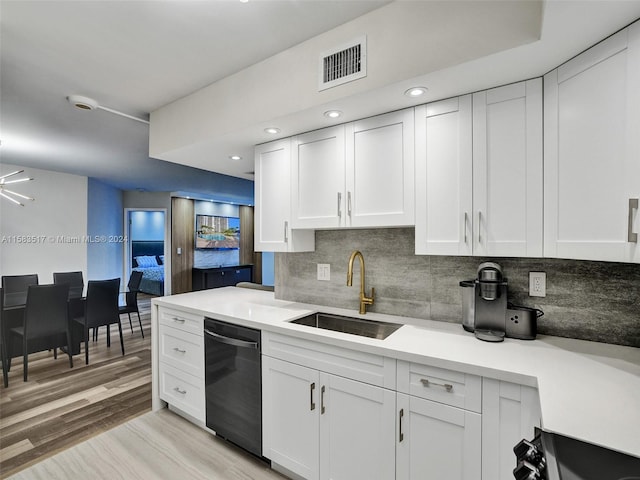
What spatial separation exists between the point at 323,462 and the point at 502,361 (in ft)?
3.56

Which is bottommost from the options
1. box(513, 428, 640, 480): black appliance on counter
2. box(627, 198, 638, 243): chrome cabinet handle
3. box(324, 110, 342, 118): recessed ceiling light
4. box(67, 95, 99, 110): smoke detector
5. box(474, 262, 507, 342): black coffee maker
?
box(513, 428, 640, 480): black appliance on counter

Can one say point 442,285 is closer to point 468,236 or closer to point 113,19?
point 468,236

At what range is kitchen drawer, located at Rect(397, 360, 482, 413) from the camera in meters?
1.28

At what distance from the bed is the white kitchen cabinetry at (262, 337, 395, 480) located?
7.35 meters

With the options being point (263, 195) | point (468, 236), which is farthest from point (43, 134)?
point (468, 236)

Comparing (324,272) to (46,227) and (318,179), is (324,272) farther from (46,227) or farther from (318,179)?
(46,227)

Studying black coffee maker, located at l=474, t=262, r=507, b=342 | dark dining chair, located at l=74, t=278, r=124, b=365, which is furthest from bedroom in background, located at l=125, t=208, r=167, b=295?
black coffee maker, located at l=474, t=262, r=507, b=342

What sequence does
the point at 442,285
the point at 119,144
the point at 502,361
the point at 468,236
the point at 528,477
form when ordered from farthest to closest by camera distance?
the point at 119,144 < the point at 442,285 < the point at 468,236 < the point at 502,361 < the point at 528,477

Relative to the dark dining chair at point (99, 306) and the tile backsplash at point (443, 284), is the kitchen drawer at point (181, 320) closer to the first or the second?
the tile backsplash at point (443, 284)

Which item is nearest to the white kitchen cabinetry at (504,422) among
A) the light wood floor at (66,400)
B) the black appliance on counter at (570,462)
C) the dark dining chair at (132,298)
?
the black appliance on counter at (570,462)

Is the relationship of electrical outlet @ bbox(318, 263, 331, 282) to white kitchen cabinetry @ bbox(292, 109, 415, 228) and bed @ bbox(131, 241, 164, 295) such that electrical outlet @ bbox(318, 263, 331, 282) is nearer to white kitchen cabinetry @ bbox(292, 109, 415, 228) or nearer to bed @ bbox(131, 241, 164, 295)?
white kitchen cabinetry @ bbox(292, 109, 415, 228)

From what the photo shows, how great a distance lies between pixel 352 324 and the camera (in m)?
2.09

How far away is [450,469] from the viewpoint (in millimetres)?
1334

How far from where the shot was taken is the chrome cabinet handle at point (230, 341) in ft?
6.42
